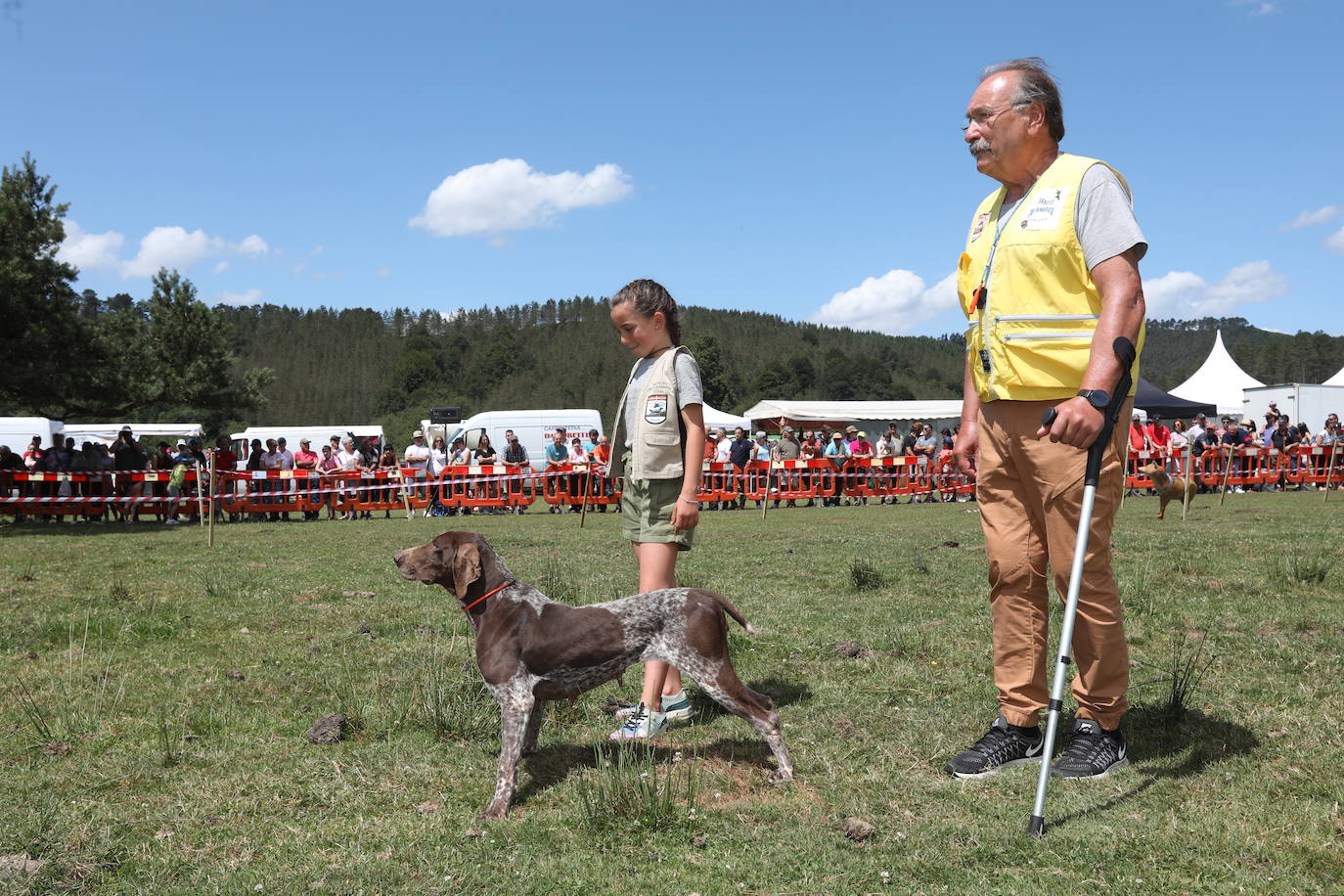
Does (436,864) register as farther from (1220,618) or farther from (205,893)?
(1220,618)

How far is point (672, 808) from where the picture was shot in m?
3.36

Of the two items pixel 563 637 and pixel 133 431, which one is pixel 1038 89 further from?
pixel 133 431

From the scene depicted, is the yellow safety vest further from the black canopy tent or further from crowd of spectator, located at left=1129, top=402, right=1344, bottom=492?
the black canopy tent

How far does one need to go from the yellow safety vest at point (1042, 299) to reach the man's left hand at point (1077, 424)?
34cm

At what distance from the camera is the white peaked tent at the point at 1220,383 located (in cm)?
4672

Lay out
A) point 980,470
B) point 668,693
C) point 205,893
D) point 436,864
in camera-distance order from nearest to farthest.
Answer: point 205,893 → point 436,864 → point 980,470 → point 668,693

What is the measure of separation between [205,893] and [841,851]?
2001 millimetres

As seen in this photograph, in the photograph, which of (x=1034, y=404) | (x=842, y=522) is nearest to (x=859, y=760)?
(x=1034, y=404)

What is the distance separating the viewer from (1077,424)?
3.20 meters

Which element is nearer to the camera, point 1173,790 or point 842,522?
point 1173,790

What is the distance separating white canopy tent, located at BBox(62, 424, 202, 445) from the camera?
1458 inches

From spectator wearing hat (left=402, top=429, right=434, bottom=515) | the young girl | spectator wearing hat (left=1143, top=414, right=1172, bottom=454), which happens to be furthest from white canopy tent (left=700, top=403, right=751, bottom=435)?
the young girl

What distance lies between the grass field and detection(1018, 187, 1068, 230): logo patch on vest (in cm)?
214

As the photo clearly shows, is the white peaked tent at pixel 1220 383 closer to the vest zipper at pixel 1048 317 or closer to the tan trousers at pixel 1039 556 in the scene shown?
the tan trousers at pixel 1039 556
